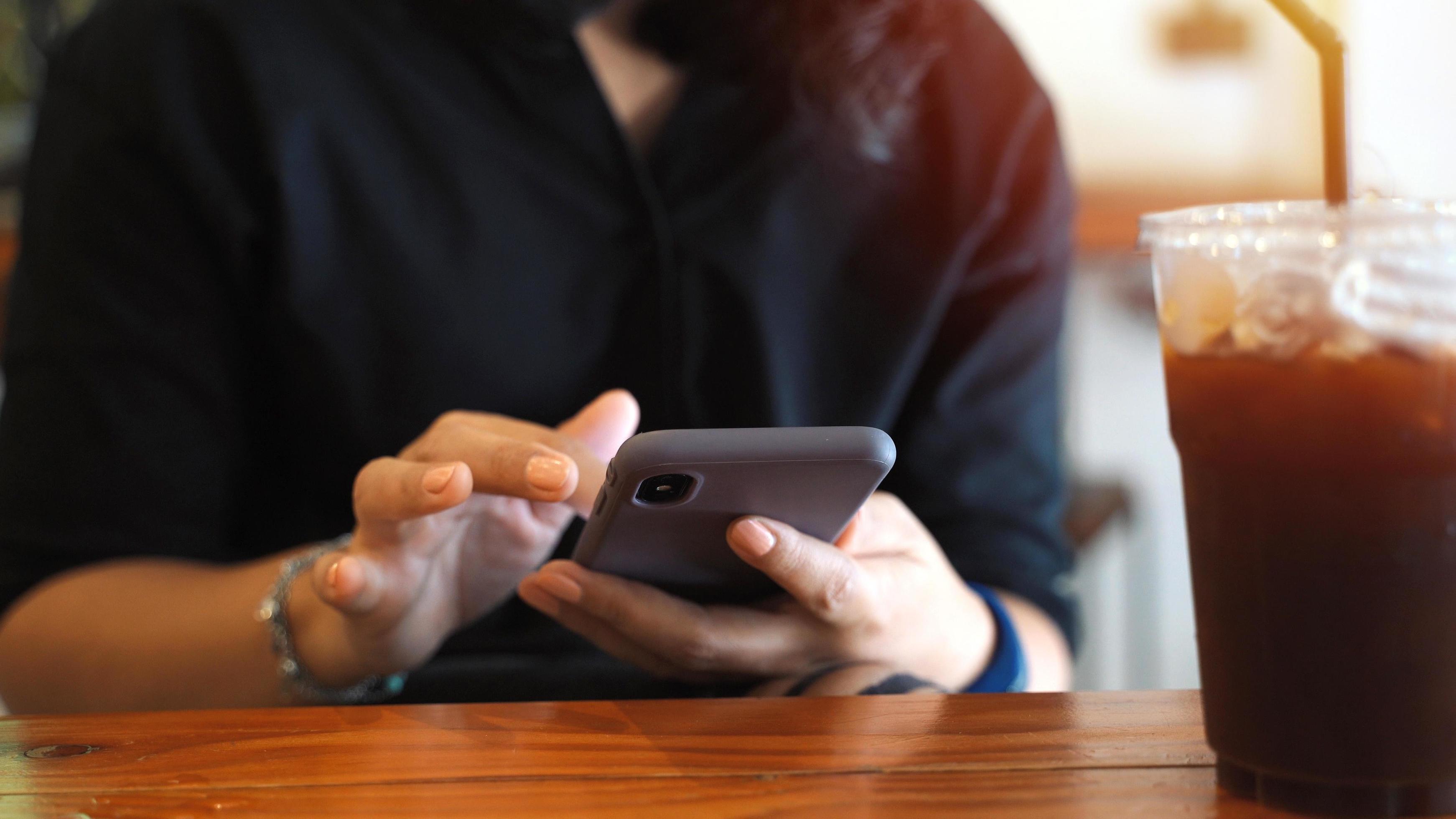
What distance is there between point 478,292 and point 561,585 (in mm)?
425

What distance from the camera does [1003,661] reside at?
80 centimetres

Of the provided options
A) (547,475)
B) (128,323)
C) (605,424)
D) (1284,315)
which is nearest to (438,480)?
(547,475)

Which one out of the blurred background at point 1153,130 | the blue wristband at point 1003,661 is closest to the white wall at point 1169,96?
the blurred background at point 1153,130

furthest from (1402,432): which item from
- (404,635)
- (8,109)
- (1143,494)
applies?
(8,109)

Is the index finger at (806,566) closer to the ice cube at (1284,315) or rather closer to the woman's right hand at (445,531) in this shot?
the woman's right hand at (445,531)

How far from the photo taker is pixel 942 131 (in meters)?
1.08

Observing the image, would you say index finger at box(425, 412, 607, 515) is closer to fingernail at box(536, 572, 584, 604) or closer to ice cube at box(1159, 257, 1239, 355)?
fingernail at box(536, 572, 584, 604)

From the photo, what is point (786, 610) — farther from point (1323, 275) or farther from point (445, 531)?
point (1323, 275)

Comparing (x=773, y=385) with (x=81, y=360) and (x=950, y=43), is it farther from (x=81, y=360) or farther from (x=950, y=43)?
(x=81, y=360)

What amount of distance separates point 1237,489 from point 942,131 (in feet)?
2.40

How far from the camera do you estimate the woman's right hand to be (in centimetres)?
57

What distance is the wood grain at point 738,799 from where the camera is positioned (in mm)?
406

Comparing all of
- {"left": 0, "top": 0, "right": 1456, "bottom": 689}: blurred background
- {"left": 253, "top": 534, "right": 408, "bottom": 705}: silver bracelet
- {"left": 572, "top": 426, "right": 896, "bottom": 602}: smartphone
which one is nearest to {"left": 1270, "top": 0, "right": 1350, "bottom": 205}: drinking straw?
{"left": 572, "top": 426, "right": 896, "bottom": 602}: smartphone

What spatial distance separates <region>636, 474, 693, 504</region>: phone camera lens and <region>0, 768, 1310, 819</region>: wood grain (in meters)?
0.12
